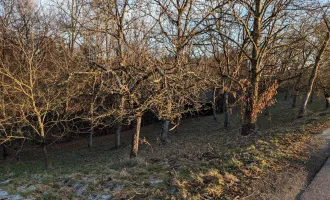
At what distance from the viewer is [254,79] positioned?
9.38m

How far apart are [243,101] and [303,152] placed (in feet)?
14.4

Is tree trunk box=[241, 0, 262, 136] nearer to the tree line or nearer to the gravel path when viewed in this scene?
the tree line

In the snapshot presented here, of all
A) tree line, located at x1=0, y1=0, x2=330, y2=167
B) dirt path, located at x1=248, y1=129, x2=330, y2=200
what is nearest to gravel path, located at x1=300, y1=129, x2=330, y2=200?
dirt path, located at x1=248, y1=129, x2=330, y2=200

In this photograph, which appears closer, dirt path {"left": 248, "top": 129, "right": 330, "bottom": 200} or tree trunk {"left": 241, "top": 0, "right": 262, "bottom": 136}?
dirt path {"left": 248, "top": 129, "right": 330, "bottom": 200}

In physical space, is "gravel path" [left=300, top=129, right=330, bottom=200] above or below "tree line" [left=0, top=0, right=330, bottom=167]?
below

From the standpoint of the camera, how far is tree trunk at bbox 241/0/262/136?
357 inches

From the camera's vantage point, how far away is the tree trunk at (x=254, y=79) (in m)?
9.07

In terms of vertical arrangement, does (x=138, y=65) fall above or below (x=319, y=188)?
above

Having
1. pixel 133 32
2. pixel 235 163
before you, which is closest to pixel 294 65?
pixel 133 32

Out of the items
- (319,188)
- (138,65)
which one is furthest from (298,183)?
(138,65)

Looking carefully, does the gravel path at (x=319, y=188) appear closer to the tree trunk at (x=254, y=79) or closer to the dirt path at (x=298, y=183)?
the dirt path at (x=298, y=183)

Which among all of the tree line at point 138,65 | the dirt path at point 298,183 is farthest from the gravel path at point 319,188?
the tree line at point 138,65

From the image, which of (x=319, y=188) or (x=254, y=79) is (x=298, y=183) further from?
(x=254, y=79)

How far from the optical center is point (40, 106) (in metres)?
10.7
